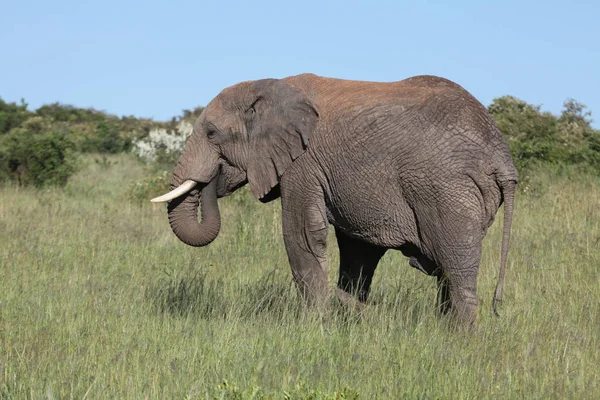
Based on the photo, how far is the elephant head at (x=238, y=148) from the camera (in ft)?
22.2

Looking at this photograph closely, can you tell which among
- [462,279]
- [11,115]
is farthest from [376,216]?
[11,115]

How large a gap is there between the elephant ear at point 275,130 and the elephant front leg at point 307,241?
213 mm

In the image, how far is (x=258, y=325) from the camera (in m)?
6.66

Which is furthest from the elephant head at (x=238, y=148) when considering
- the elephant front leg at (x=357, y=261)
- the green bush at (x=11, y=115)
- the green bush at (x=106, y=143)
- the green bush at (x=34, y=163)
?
the green bush at (x=11, y=115)

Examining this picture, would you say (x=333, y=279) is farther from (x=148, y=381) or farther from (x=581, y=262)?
(x=148, y=381)

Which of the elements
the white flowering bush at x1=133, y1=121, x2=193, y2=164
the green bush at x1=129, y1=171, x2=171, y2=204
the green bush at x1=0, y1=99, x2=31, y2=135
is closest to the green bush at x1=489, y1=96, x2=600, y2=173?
the green bush at x1=129, y1=171, x2=171, y2=204

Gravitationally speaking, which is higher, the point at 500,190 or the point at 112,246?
the point at 500,190

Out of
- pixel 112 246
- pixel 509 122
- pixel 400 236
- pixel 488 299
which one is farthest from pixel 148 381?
pixel 509 122

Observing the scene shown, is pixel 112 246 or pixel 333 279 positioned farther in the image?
pixel 112 246

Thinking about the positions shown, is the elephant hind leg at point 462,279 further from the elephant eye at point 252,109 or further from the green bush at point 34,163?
the green bush at point 34,163

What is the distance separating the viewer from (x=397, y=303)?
7.16 metres

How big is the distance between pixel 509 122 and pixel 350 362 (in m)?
16.2

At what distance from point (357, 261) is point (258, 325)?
108 cm

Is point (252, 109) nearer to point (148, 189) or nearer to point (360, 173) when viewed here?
point (360, 173)
